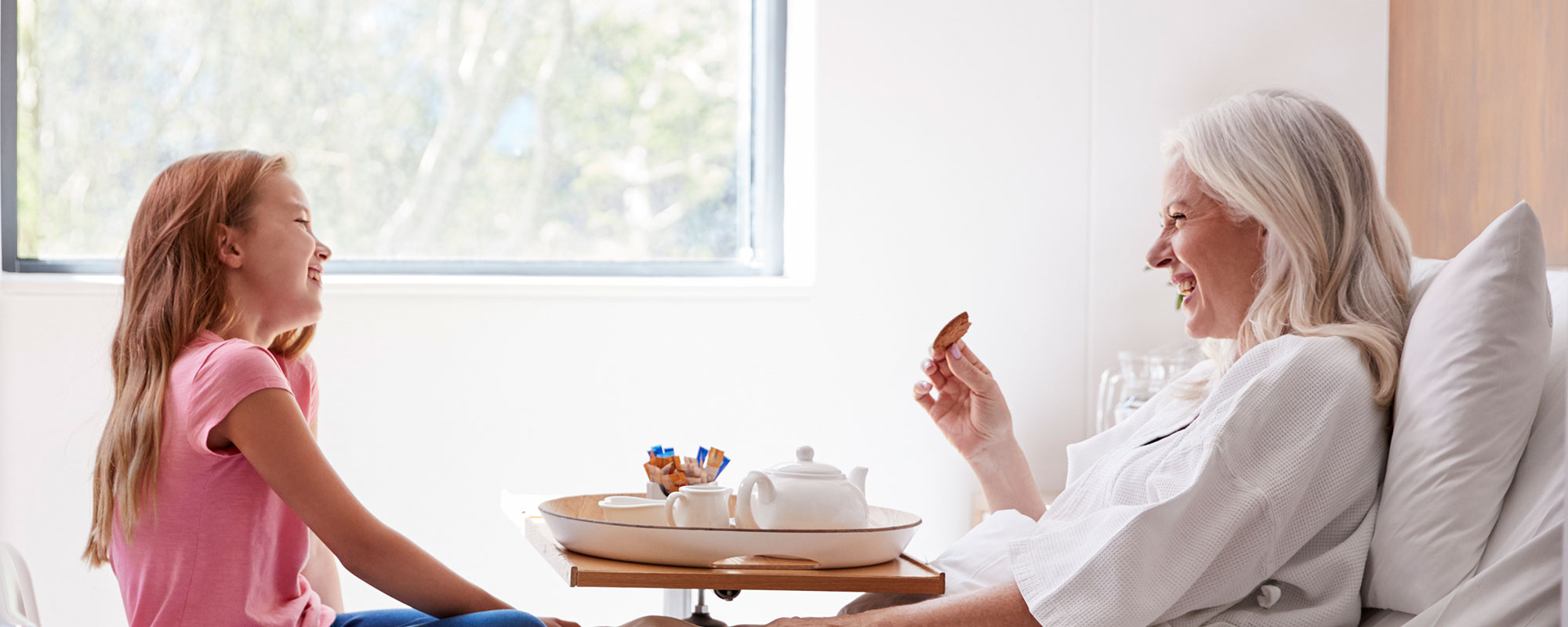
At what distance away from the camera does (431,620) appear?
1.38 metres

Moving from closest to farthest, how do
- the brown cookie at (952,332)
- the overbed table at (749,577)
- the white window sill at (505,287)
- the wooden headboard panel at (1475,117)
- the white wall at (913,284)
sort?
the overbed table at (749,577), the brown cookie at (952,332), the wooden headboard panel at (1475,117), the white window sill at (505,287), the white wall at (913,284)

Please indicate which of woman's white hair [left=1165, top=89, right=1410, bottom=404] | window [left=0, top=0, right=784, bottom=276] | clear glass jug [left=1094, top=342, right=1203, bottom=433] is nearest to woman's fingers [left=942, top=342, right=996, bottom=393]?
woman's white hair [left=1165, top=89, right=1410, bottom=404]

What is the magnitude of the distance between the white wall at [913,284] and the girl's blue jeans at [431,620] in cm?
114

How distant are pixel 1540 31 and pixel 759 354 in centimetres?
155

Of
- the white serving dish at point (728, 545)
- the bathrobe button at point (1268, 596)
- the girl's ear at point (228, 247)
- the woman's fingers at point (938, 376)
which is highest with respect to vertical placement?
the girl's ear at point (228, 247)

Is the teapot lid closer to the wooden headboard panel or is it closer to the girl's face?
the girl's face

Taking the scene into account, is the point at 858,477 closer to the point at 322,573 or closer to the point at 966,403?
the point at 966,403

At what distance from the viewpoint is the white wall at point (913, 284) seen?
2666 mm

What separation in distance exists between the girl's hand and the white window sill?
87cm

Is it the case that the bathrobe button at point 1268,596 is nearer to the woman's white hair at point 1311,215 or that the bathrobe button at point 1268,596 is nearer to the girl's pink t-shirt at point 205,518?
the woman's white hair at point 1311,215

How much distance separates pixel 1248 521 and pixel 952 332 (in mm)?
568

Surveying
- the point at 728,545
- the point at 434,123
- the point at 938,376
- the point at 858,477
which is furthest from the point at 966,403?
the point at 434,123

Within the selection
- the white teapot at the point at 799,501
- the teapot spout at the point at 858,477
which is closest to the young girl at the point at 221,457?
the white teapot at the point at 799,501

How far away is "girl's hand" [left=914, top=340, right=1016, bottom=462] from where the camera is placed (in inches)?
69.9
